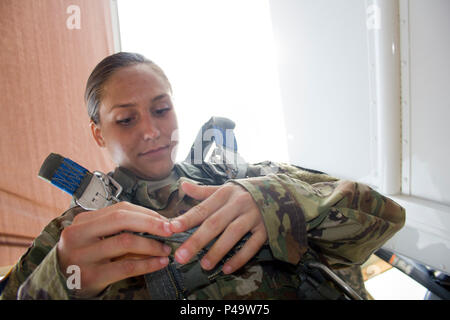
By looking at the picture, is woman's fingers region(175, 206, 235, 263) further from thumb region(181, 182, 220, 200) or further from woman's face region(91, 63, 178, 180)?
woman's face region(91, 63, 178, 180)

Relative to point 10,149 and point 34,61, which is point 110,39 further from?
point 10,149

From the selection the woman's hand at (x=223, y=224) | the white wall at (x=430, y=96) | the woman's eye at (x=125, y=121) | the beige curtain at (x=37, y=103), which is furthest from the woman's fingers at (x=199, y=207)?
the beige curtain at (x=37, y=103)

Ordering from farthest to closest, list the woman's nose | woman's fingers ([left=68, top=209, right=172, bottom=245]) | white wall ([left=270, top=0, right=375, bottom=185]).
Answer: white wall ([left=270, top=0, right=375, bottom=185]) < the woman's nose < woman's fingers ([left=68, top=209, right=172, bottom=245])

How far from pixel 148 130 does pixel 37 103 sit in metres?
0.68

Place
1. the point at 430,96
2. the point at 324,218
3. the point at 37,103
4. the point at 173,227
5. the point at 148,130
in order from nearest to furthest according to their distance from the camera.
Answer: the point at 173,227
the point at 324,218
the point at 148,130
the point at 430,96
the point at 37,103

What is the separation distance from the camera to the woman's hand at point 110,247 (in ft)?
1.01

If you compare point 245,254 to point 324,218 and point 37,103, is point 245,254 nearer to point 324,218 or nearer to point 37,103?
point 324,218

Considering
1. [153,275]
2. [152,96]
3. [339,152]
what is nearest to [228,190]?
[153,275]

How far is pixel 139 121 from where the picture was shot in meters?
0.55

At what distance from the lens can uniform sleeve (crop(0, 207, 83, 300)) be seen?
12.3 inches

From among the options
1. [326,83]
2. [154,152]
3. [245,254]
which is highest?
[326,83]

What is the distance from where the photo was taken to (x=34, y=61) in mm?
917

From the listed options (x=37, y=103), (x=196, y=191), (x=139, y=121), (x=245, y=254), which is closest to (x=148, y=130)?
(x=139, y=121)

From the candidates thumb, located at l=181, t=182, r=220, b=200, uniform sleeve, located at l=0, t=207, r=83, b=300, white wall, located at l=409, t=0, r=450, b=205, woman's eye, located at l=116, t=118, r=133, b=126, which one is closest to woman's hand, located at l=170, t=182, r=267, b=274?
thumb, located at l=181, t=182, r=220, b=200
